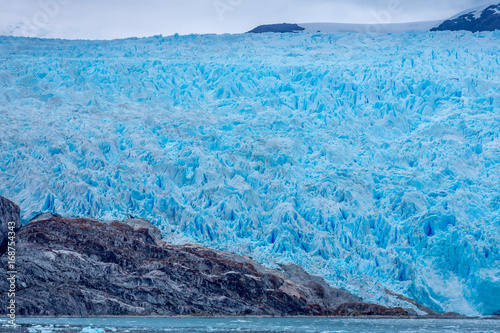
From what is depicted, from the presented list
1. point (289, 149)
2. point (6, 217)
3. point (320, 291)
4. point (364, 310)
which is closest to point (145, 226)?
point (6, 217)

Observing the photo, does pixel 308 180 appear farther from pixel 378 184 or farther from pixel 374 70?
pixel 374 70

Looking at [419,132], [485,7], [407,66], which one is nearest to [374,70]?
[407,66]

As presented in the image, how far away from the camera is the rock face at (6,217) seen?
74.4 ft

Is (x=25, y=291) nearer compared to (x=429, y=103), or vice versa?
(x=25, y=291)

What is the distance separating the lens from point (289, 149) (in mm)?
28969

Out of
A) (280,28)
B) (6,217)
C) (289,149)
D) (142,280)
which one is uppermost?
(280,28)

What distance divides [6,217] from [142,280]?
5816mm

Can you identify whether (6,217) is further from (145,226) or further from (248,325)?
(248,325)

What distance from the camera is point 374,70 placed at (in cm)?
3400

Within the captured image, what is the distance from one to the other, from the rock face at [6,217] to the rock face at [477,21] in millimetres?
30506

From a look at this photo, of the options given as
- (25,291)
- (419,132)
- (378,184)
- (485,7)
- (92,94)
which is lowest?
(25,291)

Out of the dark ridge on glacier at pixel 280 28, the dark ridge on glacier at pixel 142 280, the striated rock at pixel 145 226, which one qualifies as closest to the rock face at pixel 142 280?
the dark ridge on glacier at pixel 142 280

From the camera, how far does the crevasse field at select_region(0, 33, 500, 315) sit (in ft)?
81.5

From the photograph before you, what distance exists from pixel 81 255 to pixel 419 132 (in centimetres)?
1758
